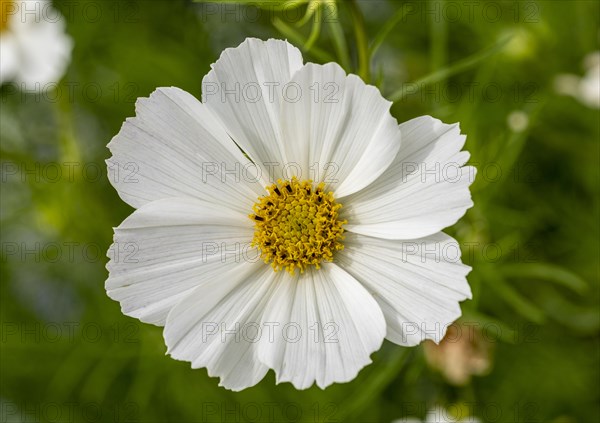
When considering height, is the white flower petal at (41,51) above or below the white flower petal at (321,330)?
above

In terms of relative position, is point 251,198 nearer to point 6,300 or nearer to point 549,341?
point 549,341

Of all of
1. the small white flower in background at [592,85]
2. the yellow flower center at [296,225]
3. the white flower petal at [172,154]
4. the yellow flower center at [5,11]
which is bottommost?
the yellow flower center at [296,225]

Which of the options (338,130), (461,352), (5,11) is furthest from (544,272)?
(5,11)

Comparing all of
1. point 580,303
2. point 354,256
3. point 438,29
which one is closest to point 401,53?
point 438,29

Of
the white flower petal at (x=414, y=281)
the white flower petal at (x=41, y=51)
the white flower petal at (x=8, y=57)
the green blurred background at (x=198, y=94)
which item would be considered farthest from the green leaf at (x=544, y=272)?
the white flower petal at (x=8, y=57)

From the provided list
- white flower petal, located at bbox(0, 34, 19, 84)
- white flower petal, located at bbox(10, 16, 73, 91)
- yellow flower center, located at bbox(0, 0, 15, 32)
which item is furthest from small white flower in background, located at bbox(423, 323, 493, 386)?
yellow flower center, located at bbox(0, 0, 15, 32)

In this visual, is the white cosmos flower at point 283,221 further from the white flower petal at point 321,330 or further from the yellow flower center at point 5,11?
the yellow flower center at point 5,11

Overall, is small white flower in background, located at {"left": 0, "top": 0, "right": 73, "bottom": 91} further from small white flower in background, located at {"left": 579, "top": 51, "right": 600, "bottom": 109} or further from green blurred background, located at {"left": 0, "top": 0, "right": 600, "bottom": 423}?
small white flower in background, located at {"left": 579, "top": 51, "right": 600, "bottom": 109}
